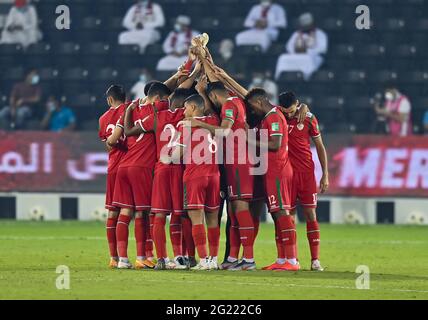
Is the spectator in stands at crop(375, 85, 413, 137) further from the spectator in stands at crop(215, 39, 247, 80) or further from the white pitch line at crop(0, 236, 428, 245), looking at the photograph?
the white pitch line at crop(0, 236, 428, 245)

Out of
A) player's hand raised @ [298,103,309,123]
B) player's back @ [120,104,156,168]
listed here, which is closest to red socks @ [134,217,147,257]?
player's back @ [120,104,156,168]

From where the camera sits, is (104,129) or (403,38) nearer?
(104,129)

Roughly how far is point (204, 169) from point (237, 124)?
2.10 feet

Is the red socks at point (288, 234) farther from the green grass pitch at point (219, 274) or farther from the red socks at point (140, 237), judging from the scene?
the red socks at point (140, 237)

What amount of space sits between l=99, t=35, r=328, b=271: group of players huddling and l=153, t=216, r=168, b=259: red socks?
11mm

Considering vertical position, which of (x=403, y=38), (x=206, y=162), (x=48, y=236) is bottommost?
(x=48, y=236)

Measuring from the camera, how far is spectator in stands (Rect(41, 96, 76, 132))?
80.2 feet

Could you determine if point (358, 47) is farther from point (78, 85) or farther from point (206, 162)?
point (206, 162)

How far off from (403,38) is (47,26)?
7.48 metres

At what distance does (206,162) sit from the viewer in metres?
14.1

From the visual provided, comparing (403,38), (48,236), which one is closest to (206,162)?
(48,236)

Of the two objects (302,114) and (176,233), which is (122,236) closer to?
(176,233)

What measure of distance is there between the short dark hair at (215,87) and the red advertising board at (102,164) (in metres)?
7.59

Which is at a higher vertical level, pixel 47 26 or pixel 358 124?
pixel 47 26
